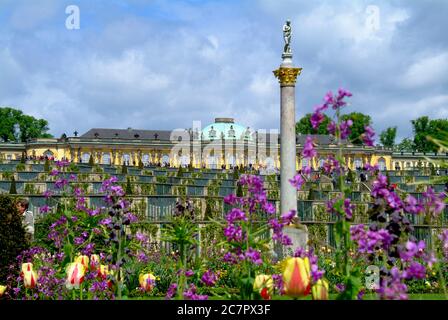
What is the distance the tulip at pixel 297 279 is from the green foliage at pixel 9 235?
663 cm

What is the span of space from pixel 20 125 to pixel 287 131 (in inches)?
4004

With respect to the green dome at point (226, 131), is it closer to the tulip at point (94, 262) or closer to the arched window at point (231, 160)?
the arched window at point (231, 160)

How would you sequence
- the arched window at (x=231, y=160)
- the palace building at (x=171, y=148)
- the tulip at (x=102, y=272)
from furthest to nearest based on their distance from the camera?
the arched window at (x=231, y=160) < the palace building at (x=171, y=148) < the tulip at (x=102, y=272)

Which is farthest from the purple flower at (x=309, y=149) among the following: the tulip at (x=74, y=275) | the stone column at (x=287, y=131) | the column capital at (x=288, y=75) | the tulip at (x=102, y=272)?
the column capital at (x=288, y=75)

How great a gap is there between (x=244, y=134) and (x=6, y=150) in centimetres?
3744

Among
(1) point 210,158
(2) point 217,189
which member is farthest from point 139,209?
(1) point 210,158

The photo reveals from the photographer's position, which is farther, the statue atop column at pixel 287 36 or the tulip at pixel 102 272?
the statue atop column at pixel 287 36

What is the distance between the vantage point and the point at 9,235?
9742 millimetres

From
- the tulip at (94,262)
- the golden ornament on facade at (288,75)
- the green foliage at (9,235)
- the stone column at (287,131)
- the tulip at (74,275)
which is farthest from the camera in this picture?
A: the golden ornament on facade at (288,75)

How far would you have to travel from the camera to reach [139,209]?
21250 millimetres

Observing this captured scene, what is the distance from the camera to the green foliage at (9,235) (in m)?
9.62

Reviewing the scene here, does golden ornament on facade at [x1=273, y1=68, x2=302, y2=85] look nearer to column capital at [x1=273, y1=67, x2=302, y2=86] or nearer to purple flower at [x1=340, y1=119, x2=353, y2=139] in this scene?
column capital at [x1=273, y1=67, x2=302, y2=86]

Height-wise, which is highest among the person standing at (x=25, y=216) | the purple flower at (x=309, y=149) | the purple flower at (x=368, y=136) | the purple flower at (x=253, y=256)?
the purple flower at (x=368, y=136)
